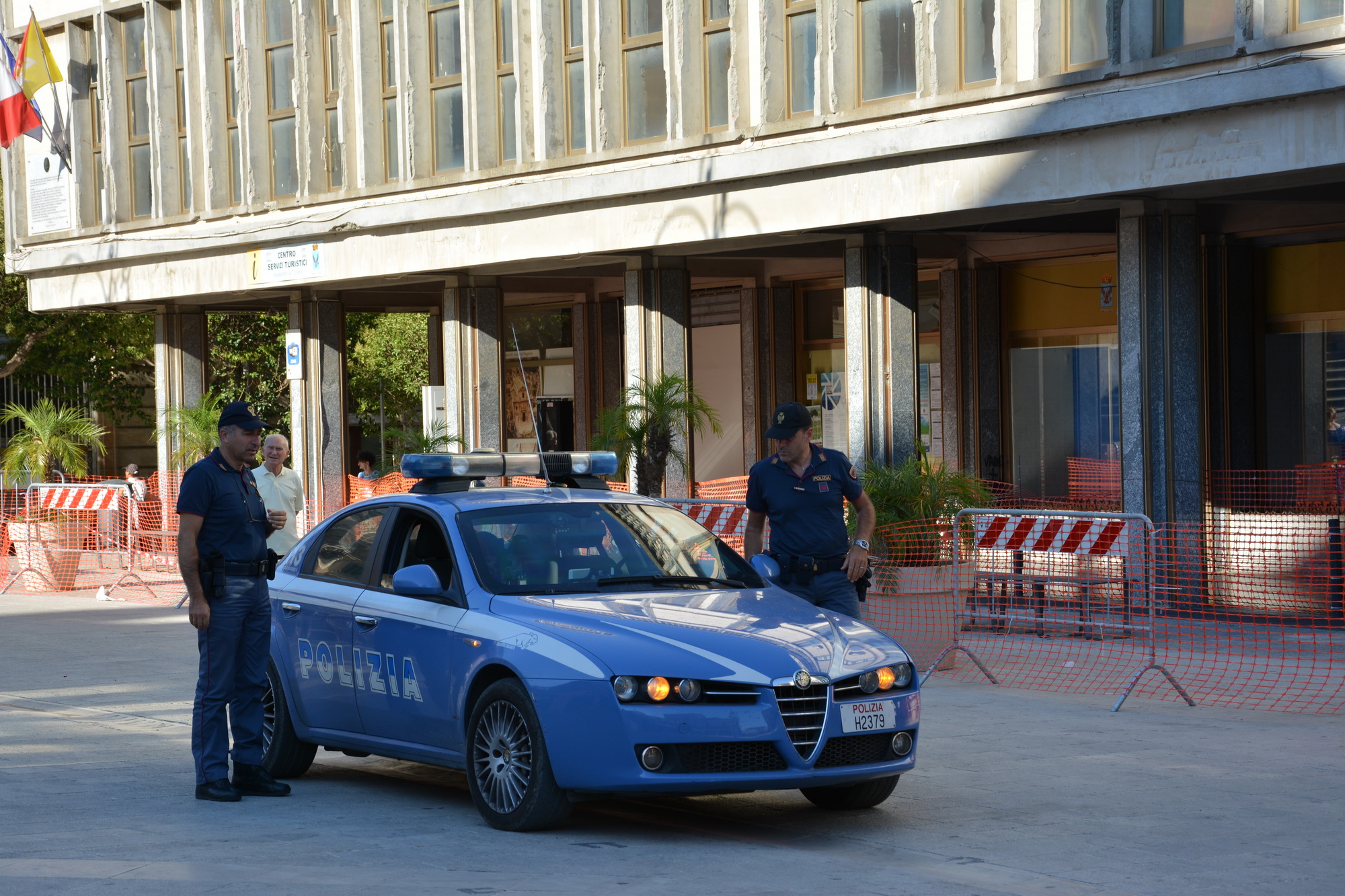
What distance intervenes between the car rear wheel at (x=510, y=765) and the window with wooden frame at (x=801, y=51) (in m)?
12.8

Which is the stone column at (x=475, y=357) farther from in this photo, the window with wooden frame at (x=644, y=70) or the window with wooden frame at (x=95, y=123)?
the window with wooden frame at (x=95, y=123)

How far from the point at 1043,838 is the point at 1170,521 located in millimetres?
10102

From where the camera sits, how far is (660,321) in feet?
72.9

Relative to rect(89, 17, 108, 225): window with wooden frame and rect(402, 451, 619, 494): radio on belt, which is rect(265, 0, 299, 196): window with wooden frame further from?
rect(402, 451, 619, 494): radio on belt

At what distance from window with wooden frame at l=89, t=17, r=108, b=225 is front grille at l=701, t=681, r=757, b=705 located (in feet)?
80.2

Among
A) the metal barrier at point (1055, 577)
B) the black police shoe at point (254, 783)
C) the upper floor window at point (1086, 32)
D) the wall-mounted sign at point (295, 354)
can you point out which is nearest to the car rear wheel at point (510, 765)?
the black police shoe at point (254, 783)

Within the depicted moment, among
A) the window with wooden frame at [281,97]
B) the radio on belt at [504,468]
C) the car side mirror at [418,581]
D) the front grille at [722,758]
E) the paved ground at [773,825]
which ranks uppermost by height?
the window with wooden frame at [281,97]

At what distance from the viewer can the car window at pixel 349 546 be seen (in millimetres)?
8891

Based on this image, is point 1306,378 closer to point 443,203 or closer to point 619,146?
point 619,146

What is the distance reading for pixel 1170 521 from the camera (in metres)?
17.0

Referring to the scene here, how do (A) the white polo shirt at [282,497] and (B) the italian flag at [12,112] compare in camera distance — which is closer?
(A) the white polo shirt at [282,497]

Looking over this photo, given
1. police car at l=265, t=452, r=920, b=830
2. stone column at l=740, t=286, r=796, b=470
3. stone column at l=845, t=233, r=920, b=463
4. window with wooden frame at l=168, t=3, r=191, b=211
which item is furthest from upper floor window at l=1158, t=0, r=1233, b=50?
window with wooden frame at l=168, t=3, r=191, b=211

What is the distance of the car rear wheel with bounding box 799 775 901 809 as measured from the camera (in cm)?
798

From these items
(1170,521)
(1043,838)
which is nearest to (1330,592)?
(1170,521)
